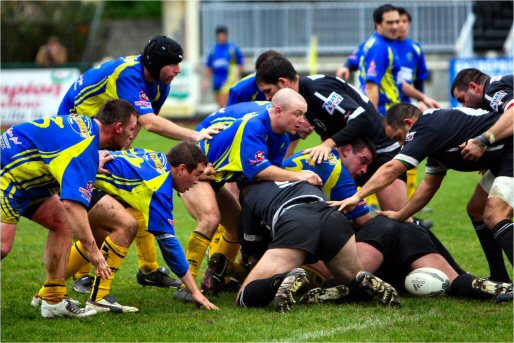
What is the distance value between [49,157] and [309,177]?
79.5 inches

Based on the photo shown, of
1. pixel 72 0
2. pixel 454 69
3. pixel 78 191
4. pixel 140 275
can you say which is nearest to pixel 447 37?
pixel 454 69

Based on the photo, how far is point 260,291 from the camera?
632 cm

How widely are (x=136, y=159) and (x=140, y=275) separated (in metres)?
1.46

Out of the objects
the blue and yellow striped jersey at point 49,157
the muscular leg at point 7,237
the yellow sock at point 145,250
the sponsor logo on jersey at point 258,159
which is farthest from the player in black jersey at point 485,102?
the muscular leg at point 7,237

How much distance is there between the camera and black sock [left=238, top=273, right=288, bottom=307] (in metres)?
6.27

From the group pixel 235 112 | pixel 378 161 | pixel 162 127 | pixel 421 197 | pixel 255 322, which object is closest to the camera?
pixel 255 322

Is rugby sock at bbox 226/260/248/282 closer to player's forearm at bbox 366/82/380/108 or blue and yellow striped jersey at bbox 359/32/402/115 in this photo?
player's forearm at bbox 366/82/380/108

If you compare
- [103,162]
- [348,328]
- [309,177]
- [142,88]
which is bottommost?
[348,328]

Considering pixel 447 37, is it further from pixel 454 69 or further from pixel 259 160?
pixel 259 160

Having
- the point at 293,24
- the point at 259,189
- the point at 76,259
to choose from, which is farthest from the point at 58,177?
the point at 293,24

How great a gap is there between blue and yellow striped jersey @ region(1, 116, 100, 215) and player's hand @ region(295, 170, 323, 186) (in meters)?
1.64

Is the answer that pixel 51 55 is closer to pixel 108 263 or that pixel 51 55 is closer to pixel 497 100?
pixel 108 263

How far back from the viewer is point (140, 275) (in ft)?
24.9

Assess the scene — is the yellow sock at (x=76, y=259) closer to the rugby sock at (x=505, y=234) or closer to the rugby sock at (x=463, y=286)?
the rugby sock at (x=463, y=286)
